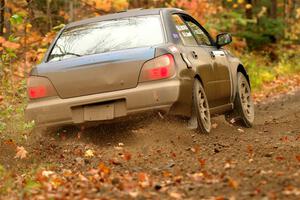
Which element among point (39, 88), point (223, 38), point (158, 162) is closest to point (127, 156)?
point (158, 162)

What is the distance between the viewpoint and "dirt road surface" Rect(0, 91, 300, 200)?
4.88 metres

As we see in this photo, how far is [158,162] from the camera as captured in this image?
6391 mm

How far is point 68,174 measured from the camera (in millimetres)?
6082

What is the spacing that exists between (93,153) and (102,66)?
98 cm

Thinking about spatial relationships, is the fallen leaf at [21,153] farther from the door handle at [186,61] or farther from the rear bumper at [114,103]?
the door handle at [186,61]

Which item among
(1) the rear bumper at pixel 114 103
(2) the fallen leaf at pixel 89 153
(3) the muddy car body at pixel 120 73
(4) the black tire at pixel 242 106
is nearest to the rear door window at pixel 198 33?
(3) the muddy car body at pixel 120 73

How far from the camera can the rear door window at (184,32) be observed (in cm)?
812

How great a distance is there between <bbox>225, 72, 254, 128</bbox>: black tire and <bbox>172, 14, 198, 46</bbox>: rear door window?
137cm

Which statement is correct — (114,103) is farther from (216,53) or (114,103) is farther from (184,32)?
(216,53)

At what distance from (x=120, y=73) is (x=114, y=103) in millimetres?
344

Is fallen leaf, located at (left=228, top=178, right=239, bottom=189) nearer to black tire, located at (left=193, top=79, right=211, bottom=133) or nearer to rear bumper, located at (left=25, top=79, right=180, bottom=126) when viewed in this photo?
rear bumper, located at (left=25, top=79, right=180, bottom=126)

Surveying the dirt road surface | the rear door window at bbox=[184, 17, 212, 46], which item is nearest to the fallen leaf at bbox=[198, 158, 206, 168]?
the dirt road surface

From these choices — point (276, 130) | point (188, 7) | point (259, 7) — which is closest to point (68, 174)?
point (276, 130)

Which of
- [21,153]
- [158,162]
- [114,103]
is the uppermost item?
[114,103]
